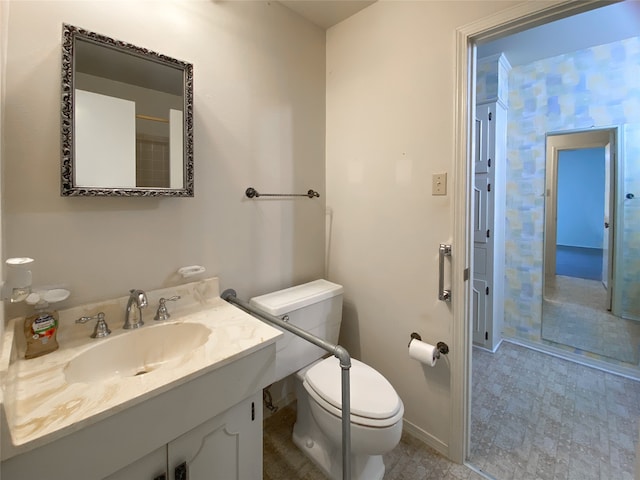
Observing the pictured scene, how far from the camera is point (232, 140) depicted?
153 centimetres

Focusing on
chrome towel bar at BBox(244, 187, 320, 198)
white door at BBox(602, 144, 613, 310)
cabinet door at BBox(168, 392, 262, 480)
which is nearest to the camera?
cabinet door at BBox(168, 392, 262, 480)

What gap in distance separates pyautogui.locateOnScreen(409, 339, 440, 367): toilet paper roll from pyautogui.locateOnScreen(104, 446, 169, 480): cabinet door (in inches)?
44.8

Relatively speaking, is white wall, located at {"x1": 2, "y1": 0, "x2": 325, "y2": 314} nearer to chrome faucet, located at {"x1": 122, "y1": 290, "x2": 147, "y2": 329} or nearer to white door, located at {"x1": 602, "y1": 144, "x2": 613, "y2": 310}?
chrome faucet, located at {"x1": 122, "y1": 290, "x2": 147, "y2": 329}

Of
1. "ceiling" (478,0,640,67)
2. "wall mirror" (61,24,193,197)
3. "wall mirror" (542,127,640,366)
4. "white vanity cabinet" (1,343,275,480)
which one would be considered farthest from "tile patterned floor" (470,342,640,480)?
"ceiling" (478,0,640,67)

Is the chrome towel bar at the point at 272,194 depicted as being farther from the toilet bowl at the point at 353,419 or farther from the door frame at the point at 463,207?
the toilet bowl at the point at 353,419

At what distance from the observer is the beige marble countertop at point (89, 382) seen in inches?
25.8

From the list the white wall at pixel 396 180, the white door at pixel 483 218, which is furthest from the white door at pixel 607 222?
the white wall at pixel 396 180

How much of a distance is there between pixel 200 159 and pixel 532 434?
91.3 inches

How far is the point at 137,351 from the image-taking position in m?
1.15

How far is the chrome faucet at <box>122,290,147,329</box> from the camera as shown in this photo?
3.80 feet

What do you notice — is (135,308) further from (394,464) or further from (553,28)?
(553,28)

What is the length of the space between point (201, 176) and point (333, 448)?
4.85ft

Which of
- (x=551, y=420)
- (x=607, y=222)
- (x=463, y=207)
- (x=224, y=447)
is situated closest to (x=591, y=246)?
(x=607, y=222)

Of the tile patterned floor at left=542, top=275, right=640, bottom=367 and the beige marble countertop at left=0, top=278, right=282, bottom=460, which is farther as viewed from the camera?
the tile patterned floor at left=542, top=275, right=640, bottom=367
